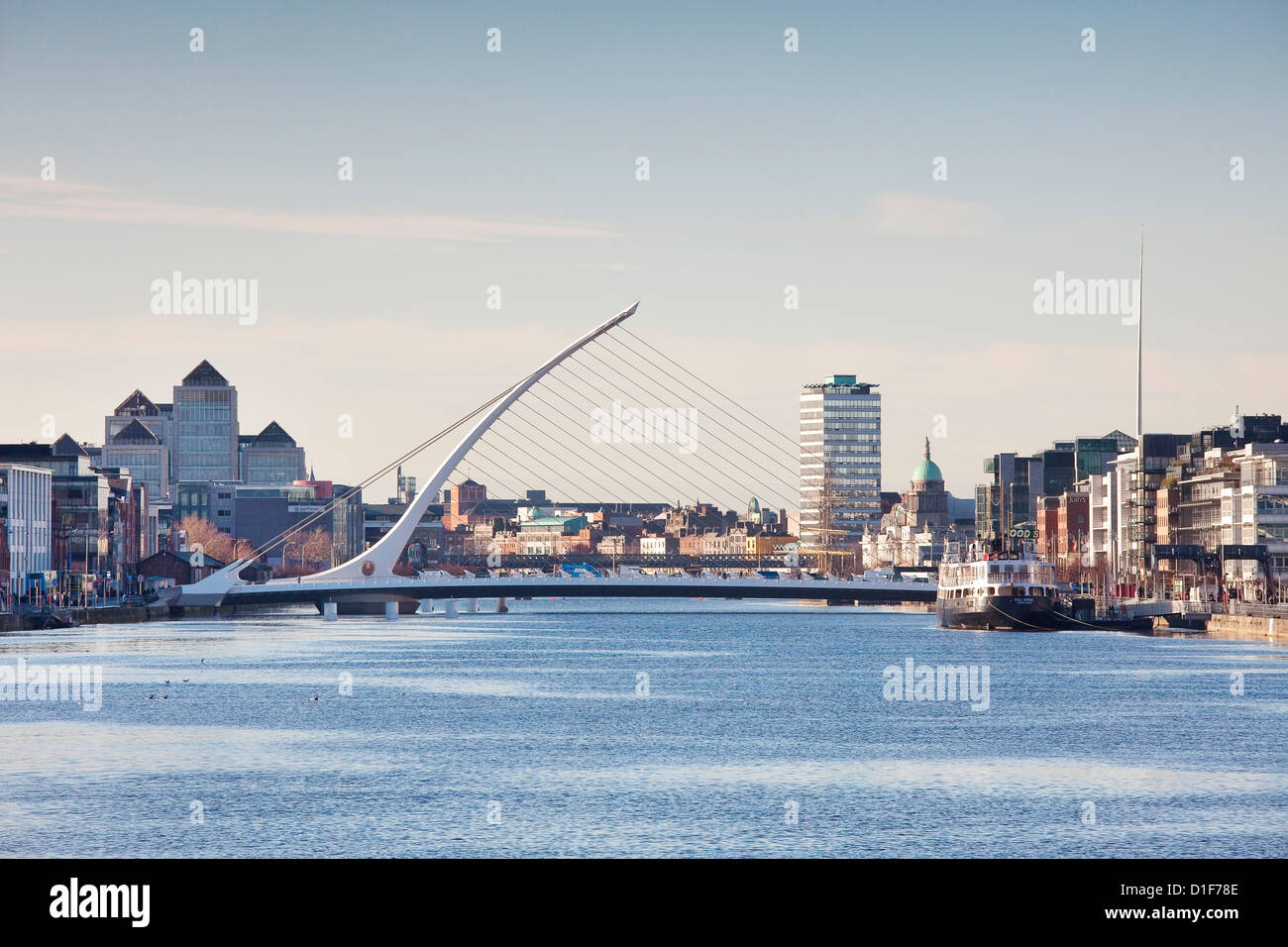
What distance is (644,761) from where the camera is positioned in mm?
48094

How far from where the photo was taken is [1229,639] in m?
116

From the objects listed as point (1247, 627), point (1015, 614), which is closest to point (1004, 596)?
point (1015, 614)

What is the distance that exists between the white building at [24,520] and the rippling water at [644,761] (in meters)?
61.4

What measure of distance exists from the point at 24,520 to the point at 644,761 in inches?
4910

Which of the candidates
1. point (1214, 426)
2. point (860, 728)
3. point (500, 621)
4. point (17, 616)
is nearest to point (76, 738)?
point (860, 728)

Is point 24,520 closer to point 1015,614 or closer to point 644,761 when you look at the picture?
point 1015,614

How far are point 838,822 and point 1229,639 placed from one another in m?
85.3

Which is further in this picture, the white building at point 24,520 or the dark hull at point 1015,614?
the white building at point 24,520

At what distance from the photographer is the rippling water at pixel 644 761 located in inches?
1404

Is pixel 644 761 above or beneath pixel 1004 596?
beneath

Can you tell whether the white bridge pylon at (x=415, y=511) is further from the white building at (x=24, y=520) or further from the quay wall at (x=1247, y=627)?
the quay wall at (x=1247, y=627)

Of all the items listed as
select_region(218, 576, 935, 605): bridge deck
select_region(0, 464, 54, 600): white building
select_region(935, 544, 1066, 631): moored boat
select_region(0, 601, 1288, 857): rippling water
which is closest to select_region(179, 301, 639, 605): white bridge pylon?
select_region(218, 576, 935, 605): bridge deck

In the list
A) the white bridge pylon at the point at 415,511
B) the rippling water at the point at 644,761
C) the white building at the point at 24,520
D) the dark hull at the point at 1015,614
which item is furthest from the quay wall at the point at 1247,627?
the white building at the point at 24,520
